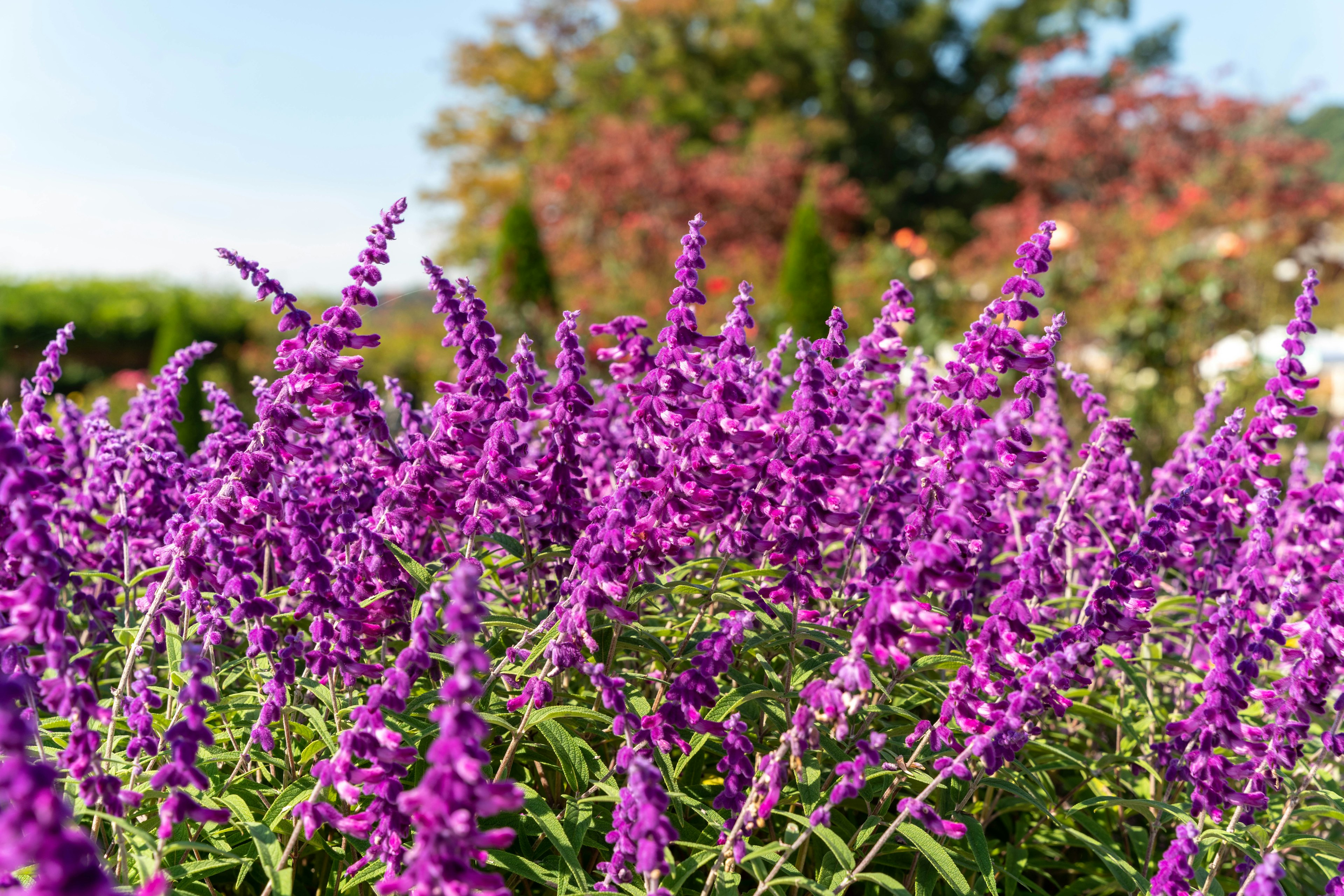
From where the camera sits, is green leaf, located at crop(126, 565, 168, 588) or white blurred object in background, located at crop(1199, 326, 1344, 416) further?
white blurred object in background, located at crop(1199, 326, 1344, 416)

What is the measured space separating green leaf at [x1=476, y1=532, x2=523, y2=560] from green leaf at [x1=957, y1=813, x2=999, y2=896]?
5.05ft

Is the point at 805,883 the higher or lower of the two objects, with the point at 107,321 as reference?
lower

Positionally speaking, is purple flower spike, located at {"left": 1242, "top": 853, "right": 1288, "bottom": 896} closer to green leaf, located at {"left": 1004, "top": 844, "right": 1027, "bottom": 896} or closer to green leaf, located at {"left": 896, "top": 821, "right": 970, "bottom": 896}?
green leaf, located at {"left": 896, "top": 821, "right": 970, "bottom": 896}

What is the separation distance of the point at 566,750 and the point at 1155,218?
97.9 ft

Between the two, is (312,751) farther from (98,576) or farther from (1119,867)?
(1119,867)

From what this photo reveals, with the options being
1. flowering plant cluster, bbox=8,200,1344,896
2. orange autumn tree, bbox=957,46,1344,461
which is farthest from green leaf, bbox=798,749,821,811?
orange autumn tree, bbox=957,46,1344,461

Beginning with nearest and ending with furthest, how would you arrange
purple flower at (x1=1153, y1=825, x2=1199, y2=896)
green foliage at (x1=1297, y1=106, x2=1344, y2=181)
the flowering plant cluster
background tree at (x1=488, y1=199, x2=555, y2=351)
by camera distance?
the flowering plant cluster
purple flower at (x1=1153, y1=825, x2=1199, y2=896)
background tree at (x1=488, y1=199, x2=555, y2=351)
green foliage at (x1=1297, y1=106, x2=1344, y2=181)

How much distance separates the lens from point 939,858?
8.47ft

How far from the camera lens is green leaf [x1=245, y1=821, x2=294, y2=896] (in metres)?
2.31

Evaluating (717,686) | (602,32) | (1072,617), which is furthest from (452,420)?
(602,32)

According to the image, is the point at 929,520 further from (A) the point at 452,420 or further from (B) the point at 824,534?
(A) the point at 452,420

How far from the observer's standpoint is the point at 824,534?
4.00 metres

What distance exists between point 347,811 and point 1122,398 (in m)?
12.7

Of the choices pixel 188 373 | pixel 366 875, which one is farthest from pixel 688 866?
pixel 188 373
